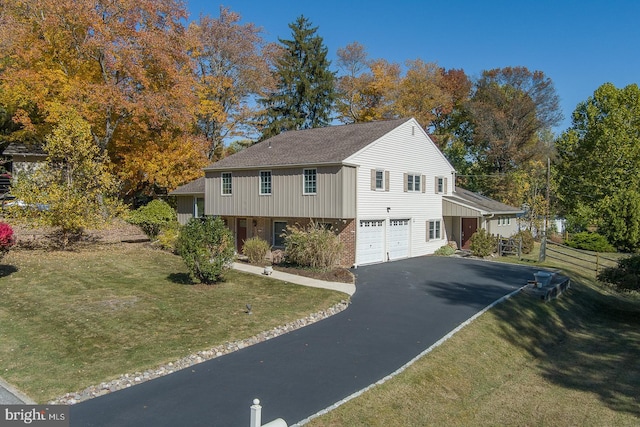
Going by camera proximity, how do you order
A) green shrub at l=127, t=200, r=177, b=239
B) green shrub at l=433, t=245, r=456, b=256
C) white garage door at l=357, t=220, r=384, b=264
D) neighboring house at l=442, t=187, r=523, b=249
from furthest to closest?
neighboring house at l=442, t=187, r=523, b=249, green shrub at l=433, t=245, r=456, b=256, green shrub at l=127, t=200, r=177, b=239, white garage door at l=357, t=220, r=384, b=264

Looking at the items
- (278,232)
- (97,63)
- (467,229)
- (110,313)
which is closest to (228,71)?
(97,63)

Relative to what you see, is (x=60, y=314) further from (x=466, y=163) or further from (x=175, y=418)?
(x=466, y=163)

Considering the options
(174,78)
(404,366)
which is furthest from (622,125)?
(404,366)

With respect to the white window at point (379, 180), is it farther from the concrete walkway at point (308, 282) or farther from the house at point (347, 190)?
the concrete walkway at point (308, 282)

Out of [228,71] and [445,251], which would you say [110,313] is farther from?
[228,71]

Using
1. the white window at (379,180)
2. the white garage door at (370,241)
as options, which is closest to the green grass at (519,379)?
the white garage door at (370,241)

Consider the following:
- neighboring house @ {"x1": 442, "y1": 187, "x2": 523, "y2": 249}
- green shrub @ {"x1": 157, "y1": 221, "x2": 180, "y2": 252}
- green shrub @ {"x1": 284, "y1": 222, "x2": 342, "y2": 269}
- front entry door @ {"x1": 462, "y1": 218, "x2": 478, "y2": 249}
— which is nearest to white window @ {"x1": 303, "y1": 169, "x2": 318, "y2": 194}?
green shrub @ {"x1": 284, "y1": 222, "x2": 342, "y2": 269}

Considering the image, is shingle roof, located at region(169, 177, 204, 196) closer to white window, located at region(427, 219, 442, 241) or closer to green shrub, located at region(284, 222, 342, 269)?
green shrub, located at region(284, 222, 342, 269)
